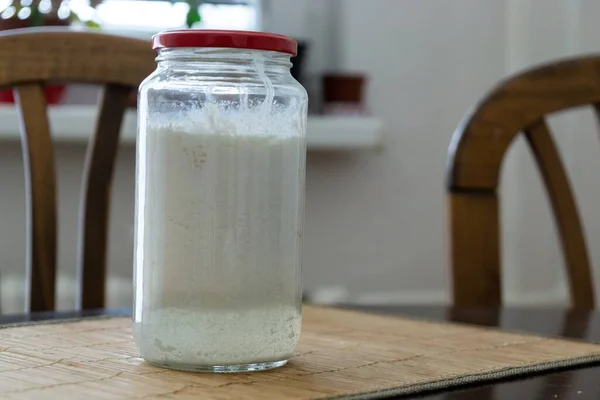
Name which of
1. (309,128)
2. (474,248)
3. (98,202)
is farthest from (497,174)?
(309,128)

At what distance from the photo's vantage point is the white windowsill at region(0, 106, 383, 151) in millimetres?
1896

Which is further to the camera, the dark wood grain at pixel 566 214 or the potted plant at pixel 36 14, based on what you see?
the potted plant at pixel 36 14

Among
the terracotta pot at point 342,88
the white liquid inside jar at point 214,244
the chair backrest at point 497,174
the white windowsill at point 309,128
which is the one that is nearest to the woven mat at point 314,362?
the white liquid inside jar at point 214,244

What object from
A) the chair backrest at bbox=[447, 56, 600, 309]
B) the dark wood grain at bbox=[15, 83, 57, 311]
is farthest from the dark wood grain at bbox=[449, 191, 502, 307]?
the dark wood grain at bbox=[15, 83, 57, 311]

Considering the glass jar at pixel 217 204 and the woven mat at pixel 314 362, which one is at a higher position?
the glass jar at pixel 217 204

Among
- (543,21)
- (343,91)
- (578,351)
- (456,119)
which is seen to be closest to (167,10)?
(343,91)

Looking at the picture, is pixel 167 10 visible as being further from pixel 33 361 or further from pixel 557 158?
pixel 33 361

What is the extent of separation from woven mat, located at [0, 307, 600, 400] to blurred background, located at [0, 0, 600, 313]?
1317 mm

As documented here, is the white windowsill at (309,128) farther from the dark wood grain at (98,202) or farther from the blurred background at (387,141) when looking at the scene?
the dark wood grain at (98,202)

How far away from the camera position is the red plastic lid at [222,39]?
1.69ft

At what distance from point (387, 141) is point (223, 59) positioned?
1771 mm

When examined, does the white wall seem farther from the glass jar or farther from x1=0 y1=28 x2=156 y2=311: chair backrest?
the glass jar

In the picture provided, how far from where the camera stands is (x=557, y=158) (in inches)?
40.9

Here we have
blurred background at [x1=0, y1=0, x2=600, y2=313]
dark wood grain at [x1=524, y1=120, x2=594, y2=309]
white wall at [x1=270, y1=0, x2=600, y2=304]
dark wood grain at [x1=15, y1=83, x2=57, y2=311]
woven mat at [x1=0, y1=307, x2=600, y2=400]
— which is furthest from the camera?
white wall at [x1=270, y1=0, x2=600, y2=304]
